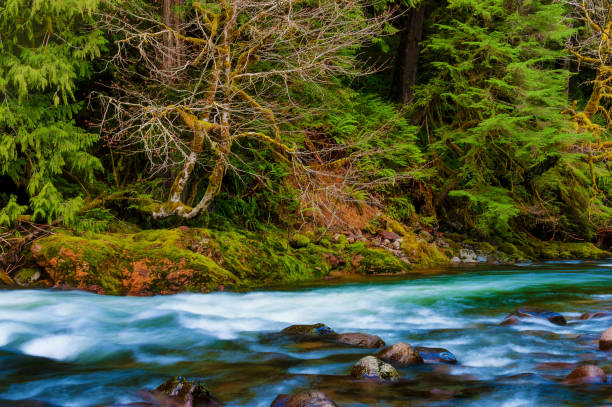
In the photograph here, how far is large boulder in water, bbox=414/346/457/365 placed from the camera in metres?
4.16

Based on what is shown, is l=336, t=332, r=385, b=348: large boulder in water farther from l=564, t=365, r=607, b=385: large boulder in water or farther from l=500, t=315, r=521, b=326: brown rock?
l=564, t=365, r=607, b=385: large boulder in water

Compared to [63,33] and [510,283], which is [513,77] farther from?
[63,33]

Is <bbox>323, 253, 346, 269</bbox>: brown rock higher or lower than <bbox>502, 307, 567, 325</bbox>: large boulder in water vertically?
lower

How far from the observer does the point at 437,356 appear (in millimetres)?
4207

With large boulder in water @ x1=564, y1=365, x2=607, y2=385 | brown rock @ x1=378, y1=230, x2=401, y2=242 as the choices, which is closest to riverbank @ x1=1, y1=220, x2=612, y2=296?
brown rock @ x1=378, y1=230, x2=401, y2=242

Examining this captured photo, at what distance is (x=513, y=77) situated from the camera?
1195 cm

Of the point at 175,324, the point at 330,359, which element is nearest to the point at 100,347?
the point at 175,324

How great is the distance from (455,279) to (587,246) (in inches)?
290

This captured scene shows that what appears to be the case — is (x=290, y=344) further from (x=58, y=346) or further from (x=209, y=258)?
(x=209, y=258)

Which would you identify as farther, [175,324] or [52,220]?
[52,220]

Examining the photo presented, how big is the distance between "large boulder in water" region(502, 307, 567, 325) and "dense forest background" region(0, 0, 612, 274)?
2.89 metres

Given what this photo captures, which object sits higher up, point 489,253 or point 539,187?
point 539,187

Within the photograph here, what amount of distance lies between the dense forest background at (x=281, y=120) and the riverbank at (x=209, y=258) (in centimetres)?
57

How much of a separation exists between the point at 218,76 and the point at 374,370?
5721mm
